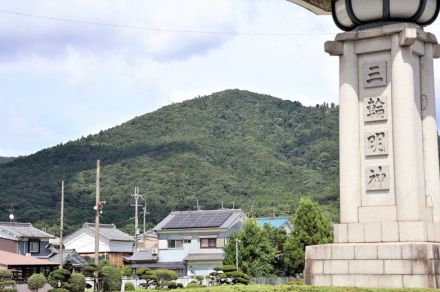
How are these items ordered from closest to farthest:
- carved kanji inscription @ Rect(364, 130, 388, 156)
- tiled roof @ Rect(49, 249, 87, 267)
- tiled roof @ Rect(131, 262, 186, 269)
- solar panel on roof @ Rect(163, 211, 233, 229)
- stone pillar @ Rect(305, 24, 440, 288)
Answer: stone pillar @ Rect(305, 24, 440, 288)
carved kanji inscription @ Rect(364, 130, 388, 156)
tiled roof @ Rect(131, 262, 186, 269)
tiled roof @ Rect(49, 249, 87, 267)
solar panel on roof @ Rect(163, 211, 233, 229)

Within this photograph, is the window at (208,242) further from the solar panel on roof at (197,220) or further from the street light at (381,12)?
the street light at (381,12)

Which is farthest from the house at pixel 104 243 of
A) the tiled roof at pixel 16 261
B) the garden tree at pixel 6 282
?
the garden tree at pixel 6 282

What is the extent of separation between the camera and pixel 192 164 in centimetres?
9469

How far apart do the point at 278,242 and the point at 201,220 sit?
10287 mm

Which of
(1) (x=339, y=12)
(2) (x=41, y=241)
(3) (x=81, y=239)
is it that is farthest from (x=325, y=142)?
(1) (x=339, y=12)

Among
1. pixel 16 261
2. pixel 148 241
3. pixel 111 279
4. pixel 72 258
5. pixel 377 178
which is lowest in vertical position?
pixel 111 279

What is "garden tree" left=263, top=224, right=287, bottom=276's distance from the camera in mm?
42531

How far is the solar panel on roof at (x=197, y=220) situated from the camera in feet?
169

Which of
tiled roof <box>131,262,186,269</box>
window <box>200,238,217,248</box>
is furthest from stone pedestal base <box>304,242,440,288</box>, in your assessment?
window <box>200,238,217,248</box>

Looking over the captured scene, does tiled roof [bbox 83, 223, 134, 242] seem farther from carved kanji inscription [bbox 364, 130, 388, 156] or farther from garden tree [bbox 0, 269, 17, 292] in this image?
carved kanji inscription [bbox 364, 130, 388, 156]

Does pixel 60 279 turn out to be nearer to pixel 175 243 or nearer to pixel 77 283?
pixel 77 283

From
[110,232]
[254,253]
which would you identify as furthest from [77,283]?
[110,232]

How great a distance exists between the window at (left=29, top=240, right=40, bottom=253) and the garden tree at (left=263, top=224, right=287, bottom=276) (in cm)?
1779

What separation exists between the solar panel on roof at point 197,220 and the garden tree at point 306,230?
36.4 ft
